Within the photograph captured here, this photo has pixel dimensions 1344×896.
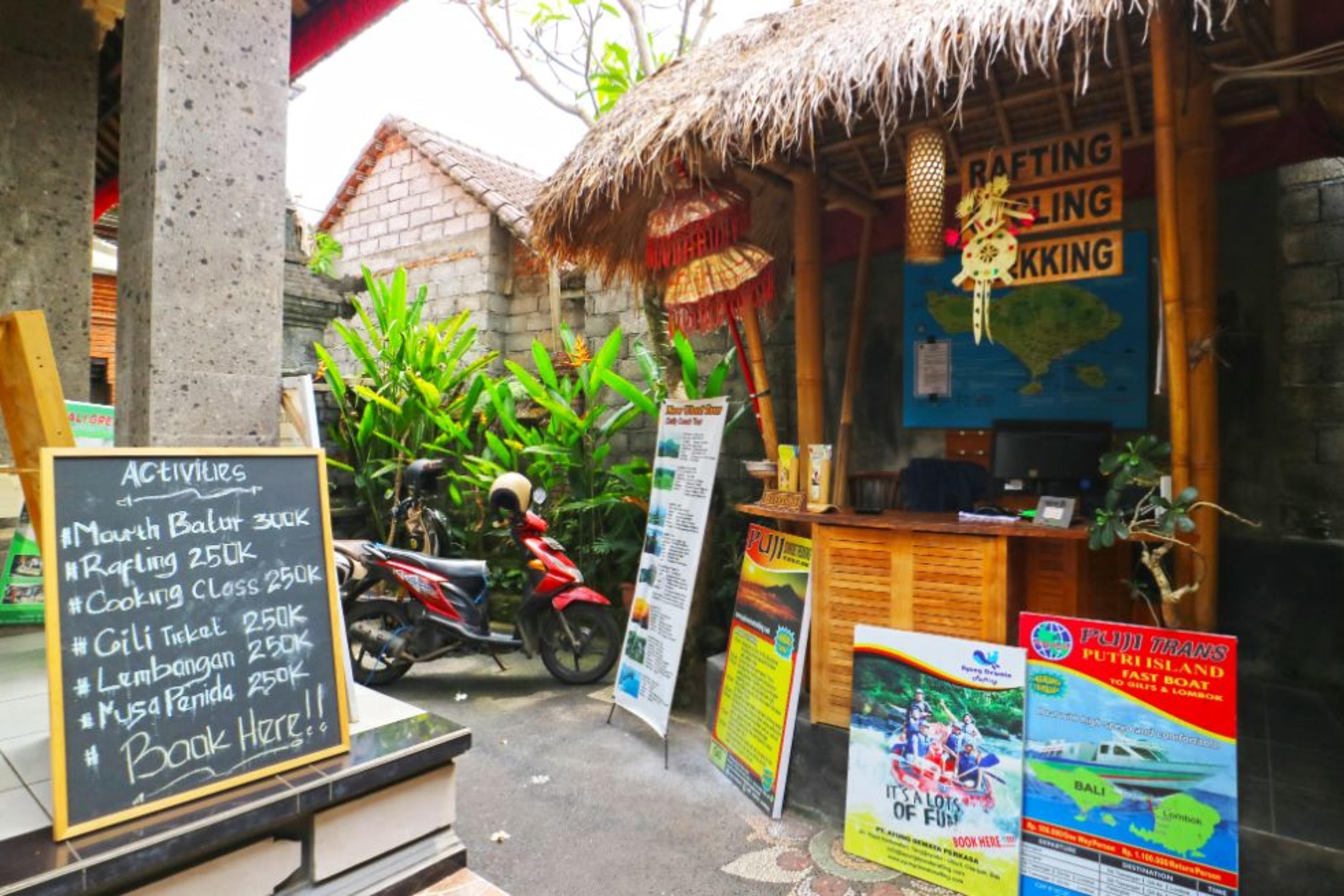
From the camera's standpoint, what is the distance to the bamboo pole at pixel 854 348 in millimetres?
3994

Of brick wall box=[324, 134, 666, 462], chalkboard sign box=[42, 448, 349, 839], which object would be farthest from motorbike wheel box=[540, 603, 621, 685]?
brick wall box=[324, 134, 666, 462]

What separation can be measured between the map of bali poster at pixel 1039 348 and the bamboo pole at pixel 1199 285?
726 mm

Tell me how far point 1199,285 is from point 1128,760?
1623 mm

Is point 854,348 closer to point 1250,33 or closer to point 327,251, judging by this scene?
point 1250,33

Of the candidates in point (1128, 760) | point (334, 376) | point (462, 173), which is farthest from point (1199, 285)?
point (462, 173)

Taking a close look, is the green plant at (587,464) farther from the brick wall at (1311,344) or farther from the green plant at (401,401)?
the brick wall at (1311,344)

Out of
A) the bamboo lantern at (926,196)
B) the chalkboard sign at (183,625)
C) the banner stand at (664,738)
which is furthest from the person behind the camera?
the banner stand at (664,738)

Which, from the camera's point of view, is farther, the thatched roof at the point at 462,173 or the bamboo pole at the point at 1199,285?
the thatched roof at the point at 462,173

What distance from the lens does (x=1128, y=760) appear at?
2234 mm

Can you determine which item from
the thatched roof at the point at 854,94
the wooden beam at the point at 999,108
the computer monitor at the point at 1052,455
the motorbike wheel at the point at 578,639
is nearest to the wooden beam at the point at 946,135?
the thatched roof at the point at 854,94

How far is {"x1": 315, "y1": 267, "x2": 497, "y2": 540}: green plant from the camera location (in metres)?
5.85

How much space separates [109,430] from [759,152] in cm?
312

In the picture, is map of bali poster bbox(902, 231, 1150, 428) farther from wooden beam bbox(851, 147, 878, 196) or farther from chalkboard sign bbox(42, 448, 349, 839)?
chalkboard sign bbox(42, 448, 349, 839)

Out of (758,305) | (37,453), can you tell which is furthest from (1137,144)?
(37,453)
